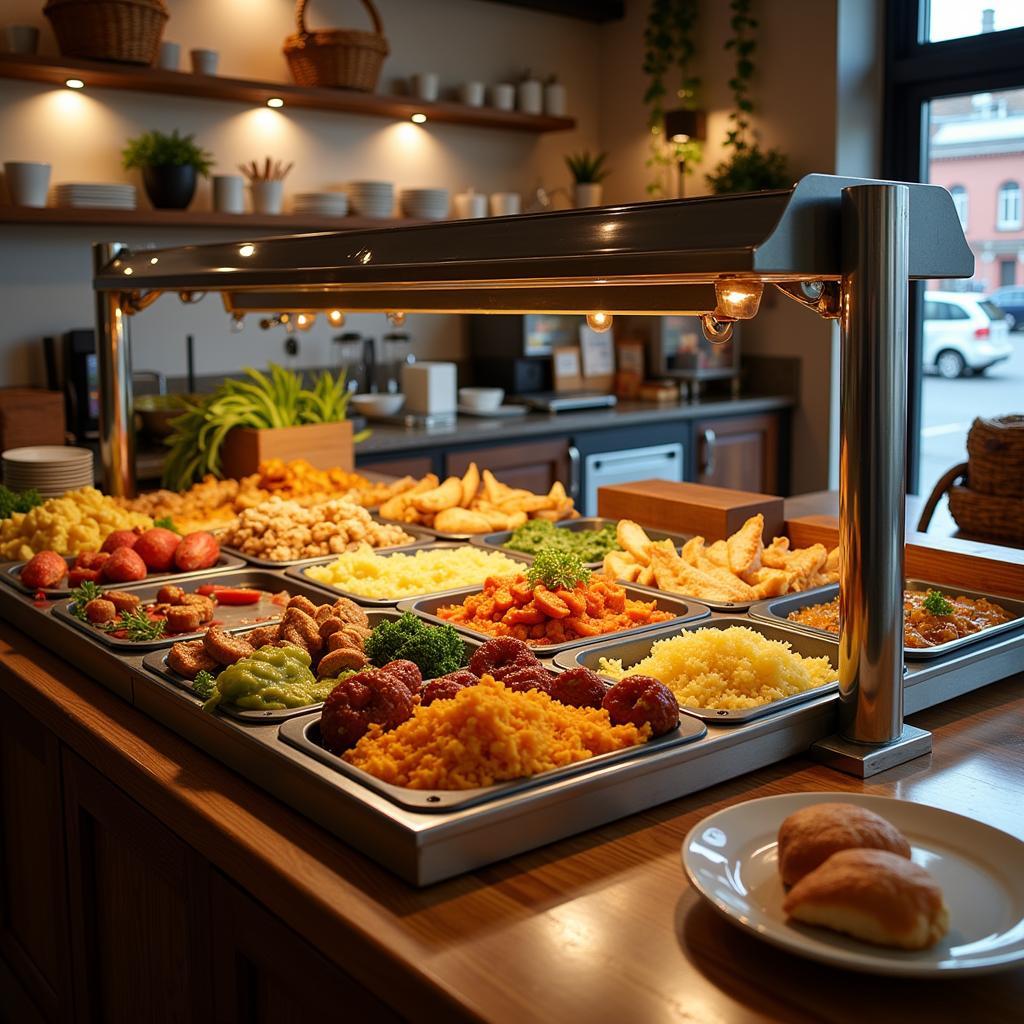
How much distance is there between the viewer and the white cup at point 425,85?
5.13m

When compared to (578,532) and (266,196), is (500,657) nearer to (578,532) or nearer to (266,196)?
(578,532)

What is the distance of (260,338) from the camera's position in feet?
16.6

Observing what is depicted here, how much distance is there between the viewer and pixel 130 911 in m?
1.66

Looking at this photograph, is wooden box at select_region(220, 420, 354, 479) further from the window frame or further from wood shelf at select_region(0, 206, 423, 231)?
the window frame

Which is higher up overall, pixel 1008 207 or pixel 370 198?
pixel 370 198

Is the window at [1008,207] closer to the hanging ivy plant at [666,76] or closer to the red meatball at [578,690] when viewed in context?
the hanging ivy plant at [666,76]

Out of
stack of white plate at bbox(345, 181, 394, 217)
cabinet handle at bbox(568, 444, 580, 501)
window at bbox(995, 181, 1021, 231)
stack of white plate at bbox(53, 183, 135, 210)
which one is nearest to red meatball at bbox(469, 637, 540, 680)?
cabinet handle at bbox(568, 444, 580, 501)

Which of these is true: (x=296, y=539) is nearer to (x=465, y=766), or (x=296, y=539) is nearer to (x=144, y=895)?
(x=144, y=895)

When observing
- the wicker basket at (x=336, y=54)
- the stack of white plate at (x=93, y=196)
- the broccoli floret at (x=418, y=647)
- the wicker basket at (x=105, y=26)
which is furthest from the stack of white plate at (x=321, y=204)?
the broccoli floret at (x=418, y=647)

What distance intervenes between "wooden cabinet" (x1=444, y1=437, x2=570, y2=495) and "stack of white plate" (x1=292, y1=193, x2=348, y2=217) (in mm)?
1215

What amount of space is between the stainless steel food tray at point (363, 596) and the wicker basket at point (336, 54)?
9.69 ft

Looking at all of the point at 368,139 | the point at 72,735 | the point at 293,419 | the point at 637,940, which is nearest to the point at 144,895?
the point at 72,735

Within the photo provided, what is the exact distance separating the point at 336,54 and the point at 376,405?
139 centimetres

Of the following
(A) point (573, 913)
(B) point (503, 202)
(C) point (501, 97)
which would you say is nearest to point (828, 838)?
(A) point (573, 913)
